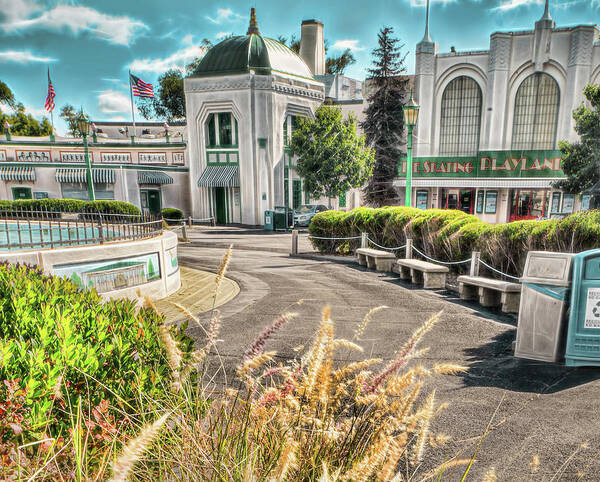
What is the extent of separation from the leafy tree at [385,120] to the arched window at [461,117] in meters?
3.37

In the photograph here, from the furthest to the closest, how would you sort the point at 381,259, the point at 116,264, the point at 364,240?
the point at 364,240, the point at 381,259, the point at 116,264

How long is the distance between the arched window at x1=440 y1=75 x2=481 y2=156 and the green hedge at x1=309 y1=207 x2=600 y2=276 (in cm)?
1968

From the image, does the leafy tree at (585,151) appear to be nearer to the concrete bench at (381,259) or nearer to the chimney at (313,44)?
the concrete bench at (381,259)

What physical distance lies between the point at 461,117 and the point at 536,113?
5.26 metres

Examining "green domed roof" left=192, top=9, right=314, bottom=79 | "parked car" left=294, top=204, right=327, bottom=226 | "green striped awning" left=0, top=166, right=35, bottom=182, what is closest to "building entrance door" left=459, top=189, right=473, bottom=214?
"parked car" left=294, top=204, right=327, bottom=226

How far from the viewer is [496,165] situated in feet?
89.4

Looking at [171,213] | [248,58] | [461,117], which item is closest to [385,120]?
[461,117]

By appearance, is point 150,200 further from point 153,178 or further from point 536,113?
point 536,113

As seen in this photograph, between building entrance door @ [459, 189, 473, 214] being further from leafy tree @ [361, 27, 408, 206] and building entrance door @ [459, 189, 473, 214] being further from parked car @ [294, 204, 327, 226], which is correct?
parked car @ [294, 204, 327, 226]

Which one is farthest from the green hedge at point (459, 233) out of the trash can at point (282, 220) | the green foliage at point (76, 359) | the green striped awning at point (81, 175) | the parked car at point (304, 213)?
the green striped awning at point (81, 175)

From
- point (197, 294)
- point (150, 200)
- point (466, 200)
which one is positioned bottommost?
point (197, 294)

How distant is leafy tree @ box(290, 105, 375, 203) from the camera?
26875 millimetres

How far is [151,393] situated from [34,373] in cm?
67

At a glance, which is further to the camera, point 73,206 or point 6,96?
point 6,96
